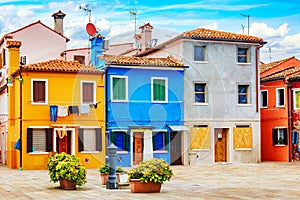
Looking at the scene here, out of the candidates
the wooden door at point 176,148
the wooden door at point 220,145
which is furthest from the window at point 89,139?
the wooden door at point 220,145

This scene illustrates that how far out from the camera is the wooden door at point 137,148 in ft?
111

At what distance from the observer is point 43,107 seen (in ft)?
105

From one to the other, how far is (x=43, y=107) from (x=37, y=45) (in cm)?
1278

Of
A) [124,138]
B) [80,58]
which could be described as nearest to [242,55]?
[124,138]

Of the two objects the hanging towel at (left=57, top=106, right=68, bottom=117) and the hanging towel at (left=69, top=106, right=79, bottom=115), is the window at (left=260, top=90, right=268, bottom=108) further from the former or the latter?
the hanging towel at (left=57, top=106, right=68, bottom=117)

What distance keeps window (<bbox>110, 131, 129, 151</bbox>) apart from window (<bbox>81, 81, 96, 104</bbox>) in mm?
2233

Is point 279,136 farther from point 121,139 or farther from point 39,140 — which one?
point 39,140

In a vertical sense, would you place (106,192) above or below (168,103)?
below

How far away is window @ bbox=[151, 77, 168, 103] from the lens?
3416 cm

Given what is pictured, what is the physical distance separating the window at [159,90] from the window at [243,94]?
4.96 m

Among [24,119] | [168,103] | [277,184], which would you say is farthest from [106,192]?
[168,103]

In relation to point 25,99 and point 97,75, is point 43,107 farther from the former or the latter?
point 97,75

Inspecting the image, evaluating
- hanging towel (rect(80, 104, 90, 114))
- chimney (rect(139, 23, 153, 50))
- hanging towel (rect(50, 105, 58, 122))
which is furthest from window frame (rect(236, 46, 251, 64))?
hanging towel (rect(50, 105, 58, 122))

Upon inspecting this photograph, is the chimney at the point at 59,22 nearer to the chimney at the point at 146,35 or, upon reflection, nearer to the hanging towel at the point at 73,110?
the chimney at the point at 146,35
